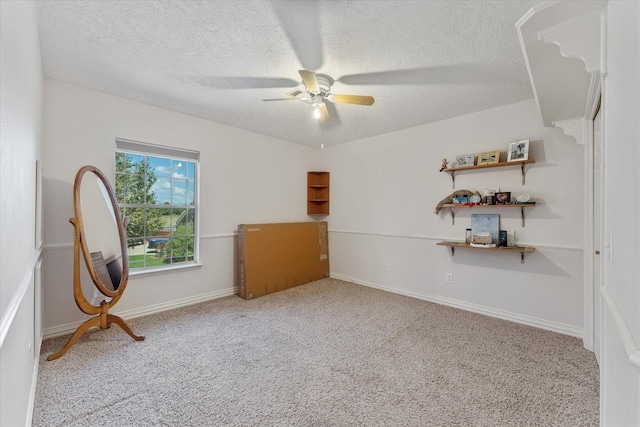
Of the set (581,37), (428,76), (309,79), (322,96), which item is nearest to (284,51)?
(309,79)

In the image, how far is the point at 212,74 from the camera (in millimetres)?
2457

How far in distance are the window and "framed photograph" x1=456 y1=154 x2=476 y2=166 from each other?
11.1ft

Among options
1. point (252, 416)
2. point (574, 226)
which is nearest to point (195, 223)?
point (252, 416)

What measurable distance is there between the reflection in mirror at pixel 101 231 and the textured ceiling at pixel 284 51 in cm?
106

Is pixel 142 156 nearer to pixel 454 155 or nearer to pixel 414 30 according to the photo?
pixel 414 30

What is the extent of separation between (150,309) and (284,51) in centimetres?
313

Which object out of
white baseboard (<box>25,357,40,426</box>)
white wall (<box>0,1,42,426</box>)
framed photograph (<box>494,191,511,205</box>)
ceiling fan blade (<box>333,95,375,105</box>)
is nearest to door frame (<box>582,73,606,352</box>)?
framed photograph (<box>494,191,511,205</box>)

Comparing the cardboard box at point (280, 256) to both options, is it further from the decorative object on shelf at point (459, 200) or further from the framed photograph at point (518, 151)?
the framed photograph at point (518, 151)

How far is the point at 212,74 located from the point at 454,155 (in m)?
2.94

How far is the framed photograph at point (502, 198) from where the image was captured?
2986mm

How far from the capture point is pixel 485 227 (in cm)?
322

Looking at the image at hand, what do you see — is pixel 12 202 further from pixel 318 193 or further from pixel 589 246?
pixel 318 193

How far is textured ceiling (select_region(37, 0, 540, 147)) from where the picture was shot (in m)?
1.69

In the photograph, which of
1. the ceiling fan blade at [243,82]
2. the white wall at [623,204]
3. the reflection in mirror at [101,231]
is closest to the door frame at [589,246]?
the white wall at [623,204]
